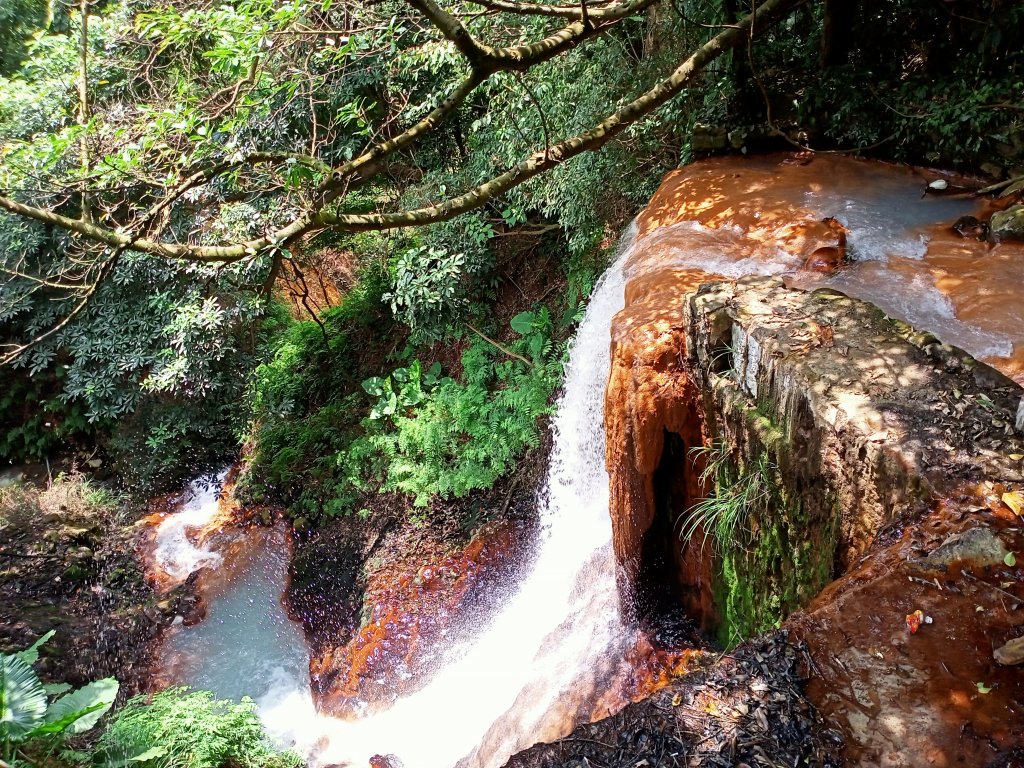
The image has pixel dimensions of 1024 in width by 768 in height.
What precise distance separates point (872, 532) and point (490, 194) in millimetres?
2965

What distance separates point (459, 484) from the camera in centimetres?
775

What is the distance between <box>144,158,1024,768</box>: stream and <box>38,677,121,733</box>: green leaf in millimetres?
2492

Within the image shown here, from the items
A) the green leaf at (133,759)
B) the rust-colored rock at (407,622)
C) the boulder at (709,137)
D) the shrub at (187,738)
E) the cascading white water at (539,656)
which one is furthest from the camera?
the boulder at (709,137)

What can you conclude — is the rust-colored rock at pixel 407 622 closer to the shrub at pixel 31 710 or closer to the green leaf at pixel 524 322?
the green leaf at pixel 524 322

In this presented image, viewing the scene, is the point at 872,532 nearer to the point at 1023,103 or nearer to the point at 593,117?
the point at 1023,103

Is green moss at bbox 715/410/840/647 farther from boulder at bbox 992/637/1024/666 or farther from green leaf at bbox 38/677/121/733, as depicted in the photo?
green leaf at bbox 38/677/121/733

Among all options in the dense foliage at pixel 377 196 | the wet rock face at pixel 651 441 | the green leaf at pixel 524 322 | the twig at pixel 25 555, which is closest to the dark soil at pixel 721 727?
the wet rock face at pixel 651 441

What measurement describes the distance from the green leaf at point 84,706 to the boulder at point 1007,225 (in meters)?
7.58

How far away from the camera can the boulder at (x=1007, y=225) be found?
5133 mm

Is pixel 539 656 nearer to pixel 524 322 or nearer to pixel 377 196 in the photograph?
pixel 524 322

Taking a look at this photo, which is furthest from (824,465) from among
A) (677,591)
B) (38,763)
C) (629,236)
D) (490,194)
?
(38,763)

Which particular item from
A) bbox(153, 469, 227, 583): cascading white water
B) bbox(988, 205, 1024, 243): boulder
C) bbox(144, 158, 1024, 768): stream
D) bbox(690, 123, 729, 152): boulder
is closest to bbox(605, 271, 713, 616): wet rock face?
bbox(144, 158, 1024, 768): stream

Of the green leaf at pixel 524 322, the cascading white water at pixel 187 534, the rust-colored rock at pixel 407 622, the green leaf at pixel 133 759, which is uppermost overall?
the green leaf at pixel 524 322

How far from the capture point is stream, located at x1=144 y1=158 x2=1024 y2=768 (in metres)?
4.74
